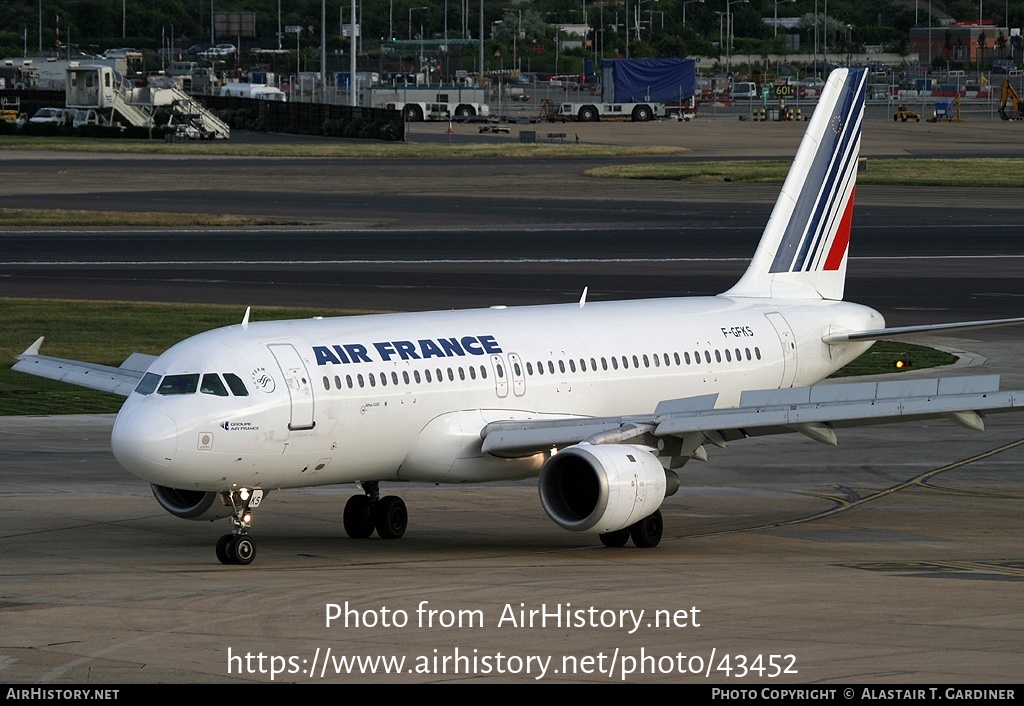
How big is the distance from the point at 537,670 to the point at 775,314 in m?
19.2

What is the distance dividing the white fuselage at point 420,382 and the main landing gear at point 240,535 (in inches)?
14.0

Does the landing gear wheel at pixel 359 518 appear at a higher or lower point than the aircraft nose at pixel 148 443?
lower

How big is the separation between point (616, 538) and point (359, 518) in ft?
16.3

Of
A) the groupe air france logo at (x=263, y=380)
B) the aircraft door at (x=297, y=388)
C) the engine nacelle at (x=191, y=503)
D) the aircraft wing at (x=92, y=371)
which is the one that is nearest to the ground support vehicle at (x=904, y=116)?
the aircraft wing at (x=92, y=371)

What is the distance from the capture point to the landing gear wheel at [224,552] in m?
28.1

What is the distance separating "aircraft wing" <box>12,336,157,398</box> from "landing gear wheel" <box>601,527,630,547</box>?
9.44 metres

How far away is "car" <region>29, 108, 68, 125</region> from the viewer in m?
176

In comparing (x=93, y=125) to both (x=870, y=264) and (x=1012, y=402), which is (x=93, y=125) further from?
(x=1012, y=402)

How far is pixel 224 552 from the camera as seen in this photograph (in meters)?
28.1

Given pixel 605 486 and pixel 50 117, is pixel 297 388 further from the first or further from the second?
pixel 50 117

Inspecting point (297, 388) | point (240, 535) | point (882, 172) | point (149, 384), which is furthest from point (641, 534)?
point (882, 172)

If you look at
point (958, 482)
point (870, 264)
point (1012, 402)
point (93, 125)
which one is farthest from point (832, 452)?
point (93, 125)

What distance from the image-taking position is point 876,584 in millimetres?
25344

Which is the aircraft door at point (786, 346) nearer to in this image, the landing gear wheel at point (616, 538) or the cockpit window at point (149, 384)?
the landing gear wheel at point (616, 538)
